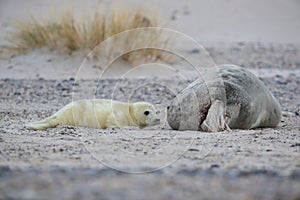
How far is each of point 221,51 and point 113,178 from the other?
9.23m

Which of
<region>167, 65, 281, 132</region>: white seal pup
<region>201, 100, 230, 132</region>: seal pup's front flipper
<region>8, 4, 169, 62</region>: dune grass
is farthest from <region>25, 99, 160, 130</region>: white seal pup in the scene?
<region>8, 4, 169, 62</region>: dune grass

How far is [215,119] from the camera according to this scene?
5.93 m

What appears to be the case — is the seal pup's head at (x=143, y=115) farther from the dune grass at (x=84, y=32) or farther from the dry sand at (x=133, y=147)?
the dune grass at (x=84, y=32)

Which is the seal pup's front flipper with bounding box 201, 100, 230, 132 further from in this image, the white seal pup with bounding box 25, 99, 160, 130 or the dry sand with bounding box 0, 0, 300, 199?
the white seal pup with bounding box 25, 99, 160, 130

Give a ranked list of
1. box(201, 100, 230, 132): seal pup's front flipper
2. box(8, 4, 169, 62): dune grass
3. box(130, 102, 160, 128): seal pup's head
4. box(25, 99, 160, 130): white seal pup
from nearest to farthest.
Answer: box(201, 100, 230, 132): seal pup's front flipper → box(25, 99, 160, 130): white seal pup → box(130, 102, 160, 128): seal pup's head → box(8, 4, 169, 62): dune grass

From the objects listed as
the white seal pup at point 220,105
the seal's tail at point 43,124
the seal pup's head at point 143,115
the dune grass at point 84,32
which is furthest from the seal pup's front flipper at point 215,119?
the dune grass at point 84,32

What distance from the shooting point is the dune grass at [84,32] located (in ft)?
35.0

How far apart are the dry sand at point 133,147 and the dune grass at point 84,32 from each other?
0.74 feet

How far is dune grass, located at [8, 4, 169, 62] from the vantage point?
10656mm

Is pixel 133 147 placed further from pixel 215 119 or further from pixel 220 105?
pixel 220 105

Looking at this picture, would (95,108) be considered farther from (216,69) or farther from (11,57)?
(11,57)

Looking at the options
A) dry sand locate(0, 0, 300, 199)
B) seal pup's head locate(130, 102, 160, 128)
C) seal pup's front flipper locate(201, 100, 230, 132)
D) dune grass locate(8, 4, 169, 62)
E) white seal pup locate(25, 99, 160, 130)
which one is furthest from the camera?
dune grass locate(8, 4, 169, 62)

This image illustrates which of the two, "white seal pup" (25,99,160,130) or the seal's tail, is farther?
"white seal pup" (25,99,160,130)

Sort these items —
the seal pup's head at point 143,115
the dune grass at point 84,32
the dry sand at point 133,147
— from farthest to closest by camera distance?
1. the dune grass at point 84,32
2. the seal pup's head at point 143,115
3. the dry sand at point 133,147
